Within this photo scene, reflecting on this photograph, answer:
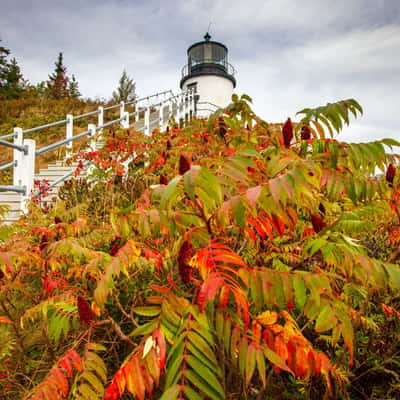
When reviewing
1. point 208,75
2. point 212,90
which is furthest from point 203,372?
point 208,75

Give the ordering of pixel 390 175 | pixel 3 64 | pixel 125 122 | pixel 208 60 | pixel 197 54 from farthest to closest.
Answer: pixel 3 64, pixel 197 54, pixel 208 60, pixel 125 122, pixel 390 175

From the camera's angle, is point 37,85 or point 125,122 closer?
point 125,122

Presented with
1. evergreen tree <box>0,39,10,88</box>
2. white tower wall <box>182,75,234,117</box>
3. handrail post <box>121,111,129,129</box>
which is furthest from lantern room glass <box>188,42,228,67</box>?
evergreen tree <box>0,39,10,88</box>

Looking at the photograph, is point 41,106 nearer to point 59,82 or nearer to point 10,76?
point 10,76

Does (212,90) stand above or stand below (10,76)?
below

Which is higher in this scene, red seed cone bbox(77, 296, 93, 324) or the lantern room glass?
the lantern room glass

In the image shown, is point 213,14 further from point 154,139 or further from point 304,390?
point 304,390

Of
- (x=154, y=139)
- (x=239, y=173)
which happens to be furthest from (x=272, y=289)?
(x=154, y=139)

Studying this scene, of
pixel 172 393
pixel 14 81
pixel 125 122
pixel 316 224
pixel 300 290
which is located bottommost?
pixel 172 393

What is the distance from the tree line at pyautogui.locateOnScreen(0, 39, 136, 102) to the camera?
2639cm

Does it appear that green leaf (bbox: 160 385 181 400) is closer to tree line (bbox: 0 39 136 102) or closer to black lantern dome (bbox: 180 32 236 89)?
black lantern dome (bbox: 180 32 236 89)

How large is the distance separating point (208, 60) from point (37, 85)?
57.9 ft

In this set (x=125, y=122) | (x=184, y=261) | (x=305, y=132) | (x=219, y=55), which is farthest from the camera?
(x=219, y=55)

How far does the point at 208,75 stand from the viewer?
2195cm
